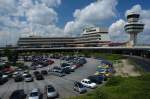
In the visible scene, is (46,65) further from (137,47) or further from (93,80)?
(137,47)

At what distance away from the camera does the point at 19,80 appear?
2963 inches

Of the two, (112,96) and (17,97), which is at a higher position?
(112,96)

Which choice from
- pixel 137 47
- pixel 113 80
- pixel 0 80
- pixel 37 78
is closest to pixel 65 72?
pixel 37 78

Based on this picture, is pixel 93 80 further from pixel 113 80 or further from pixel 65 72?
pixel 65 72

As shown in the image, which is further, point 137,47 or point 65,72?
point 137,47

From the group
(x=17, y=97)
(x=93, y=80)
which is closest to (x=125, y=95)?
(x=17, y=97)

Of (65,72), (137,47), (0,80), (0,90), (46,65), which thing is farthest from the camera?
(137,47)

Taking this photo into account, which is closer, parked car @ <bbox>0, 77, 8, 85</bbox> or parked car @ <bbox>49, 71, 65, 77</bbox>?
parked car @ <bbox>0, 77, 8, 85</bbox>

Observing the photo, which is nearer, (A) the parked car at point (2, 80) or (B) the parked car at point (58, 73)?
(A) the parked car at point (2, 80)

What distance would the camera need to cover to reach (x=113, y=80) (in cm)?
5006

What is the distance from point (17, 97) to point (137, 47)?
494 ft

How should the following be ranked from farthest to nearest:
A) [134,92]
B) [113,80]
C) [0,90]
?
[0,90] < [113,80] < [134,92]

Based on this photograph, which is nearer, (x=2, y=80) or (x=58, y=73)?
(x=2, y=80)

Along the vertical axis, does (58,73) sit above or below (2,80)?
above
